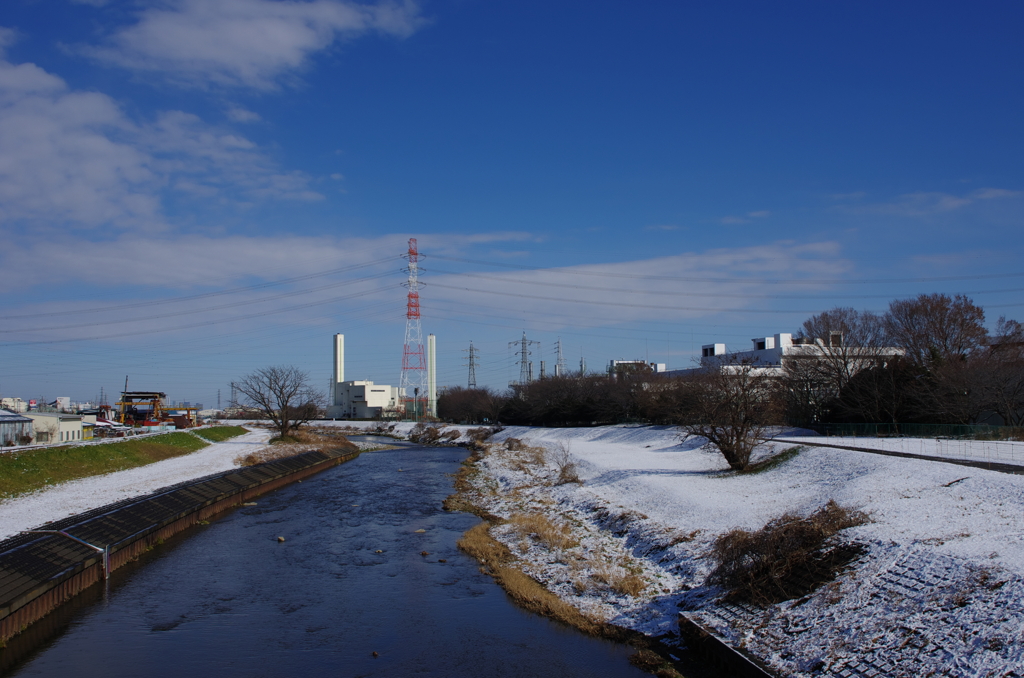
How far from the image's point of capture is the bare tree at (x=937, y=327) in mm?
52406

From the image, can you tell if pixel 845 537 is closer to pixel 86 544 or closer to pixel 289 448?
pixel 86 544

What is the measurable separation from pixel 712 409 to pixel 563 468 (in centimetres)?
807

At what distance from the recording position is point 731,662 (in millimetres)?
11352

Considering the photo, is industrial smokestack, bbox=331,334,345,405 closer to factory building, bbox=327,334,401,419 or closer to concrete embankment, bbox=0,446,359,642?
factory building, bbox=327,334,401,419

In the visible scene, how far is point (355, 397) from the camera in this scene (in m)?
143

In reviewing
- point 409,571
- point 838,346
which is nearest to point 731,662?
point 409,571

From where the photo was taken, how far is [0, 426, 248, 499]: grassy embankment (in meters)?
28.4

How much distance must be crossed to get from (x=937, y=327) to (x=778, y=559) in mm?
49532

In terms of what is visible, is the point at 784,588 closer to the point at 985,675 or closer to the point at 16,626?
the point at 985,675

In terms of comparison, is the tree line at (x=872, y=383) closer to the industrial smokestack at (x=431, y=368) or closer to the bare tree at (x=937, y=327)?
the bare tree at (x=937, y=327)

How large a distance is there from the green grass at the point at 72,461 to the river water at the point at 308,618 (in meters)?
9.78

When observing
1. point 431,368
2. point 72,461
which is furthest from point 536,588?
point 431,368

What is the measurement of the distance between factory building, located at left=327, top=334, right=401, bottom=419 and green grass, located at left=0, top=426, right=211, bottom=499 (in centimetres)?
9038

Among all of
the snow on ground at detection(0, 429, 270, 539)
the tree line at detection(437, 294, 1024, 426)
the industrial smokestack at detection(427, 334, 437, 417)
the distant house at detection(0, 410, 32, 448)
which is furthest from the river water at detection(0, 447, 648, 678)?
the industrial smokestack at detection(427, 334, 437, 417)
